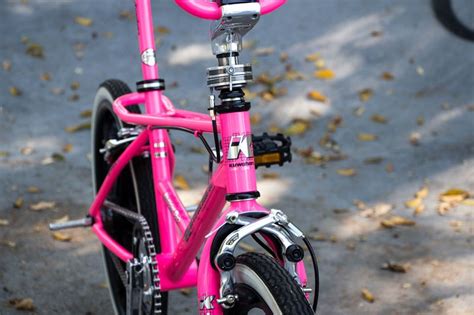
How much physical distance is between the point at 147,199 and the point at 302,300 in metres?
1.29

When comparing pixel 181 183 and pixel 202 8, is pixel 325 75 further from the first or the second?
pixel 202 8

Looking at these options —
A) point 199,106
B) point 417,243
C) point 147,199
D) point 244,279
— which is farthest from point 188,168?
point 244,279

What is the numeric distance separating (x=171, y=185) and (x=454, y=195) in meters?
2.45

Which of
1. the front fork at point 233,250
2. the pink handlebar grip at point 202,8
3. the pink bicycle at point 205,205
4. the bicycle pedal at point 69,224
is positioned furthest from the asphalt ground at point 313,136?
the pink handlebar grip at point 202,8

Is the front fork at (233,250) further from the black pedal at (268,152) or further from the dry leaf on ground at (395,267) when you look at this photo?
the dry leaf on ground at (395,267)

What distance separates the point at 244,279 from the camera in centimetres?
195

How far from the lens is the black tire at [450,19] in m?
6.84

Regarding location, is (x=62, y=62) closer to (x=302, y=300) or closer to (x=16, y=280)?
(x=16, y=280)

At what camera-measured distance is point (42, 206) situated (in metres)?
4.57

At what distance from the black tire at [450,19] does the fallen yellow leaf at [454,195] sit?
2384 mm

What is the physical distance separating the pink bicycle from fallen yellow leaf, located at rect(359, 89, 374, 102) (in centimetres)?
323

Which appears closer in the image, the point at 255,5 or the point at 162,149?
the point at 255,5

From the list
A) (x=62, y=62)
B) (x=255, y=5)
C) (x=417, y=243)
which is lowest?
(x=417, y=243)

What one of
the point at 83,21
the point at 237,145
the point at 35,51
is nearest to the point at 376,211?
the point at 237,145
